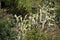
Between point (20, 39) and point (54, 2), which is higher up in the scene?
point (54, 2)

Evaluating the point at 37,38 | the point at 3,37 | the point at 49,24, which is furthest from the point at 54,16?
the point at 3,37

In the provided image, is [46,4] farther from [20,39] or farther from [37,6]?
[20,39]

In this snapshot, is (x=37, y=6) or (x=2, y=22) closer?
(x=2, y=22)

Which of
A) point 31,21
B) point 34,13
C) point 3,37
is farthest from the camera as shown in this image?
point 34,13

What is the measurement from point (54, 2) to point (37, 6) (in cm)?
67

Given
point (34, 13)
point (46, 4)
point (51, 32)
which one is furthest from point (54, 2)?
point (51, 32)

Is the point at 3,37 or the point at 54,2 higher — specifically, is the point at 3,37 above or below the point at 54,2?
below

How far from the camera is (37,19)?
23.5 feet

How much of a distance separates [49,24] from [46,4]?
37.1 inches

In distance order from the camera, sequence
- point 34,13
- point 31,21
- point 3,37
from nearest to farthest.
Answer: point 3,37, point 31,21, point 34,13

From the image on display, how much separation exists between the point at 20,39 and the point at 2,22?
2.06ft

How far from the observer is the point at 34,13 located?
7.67 m

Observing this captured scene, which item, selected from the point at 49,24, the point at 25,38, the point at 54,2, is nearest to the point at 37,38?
the point at 25,38

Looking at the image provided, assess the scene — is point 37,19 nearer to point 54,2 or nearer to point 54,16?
point 54,16
